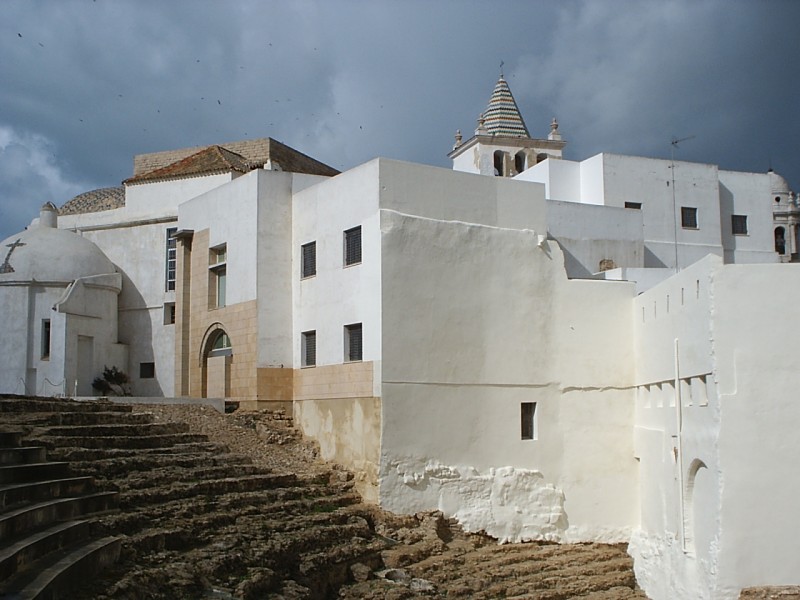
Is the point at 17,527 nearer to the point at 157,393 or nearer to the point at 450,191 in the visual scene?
the point at 450,191

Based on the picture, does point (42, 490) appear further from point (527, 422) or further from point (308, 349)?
point (527, 422)

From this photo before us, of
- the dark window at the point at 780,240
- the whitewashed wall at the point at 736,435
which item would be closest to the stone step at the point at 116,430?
the whitewashed wall at the point at 736,435

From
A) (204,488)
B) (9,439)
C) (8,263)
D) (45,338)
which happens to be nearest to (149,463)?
(204,488)

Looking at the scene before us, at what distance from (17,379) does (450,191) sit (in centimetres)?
1368

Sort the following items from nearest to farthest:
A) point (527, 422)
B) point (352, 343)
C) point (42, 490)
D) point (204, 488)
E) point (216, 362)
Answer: point (42, 490) → point (204, 488) → point (352, 343) → point (527, 422) → point (216, 362)

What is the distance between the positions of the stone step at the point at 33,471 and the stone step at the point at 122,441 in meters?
1.09

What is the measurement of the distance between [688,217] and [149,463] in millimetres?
19636

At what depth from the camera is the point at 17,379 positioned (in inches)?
989

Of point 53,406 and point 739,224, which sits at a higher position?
point 739,224

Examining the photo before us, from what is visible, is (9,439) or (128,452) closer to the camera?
(9,439)

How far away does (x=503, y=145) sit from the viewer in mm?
33250

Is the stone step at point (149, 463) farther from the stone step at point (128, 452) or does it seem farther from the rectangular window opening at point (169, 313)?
the rectangular window opening at point (169, 313)

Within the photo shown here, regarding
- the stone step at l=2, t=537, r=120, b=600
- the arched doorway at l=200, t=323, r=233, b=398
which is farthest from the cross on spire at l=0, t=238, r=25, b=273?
the stone step at l=2, t=537, r=120, b=600

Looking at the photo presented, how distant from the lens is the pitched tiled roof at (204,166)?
26500 mm
